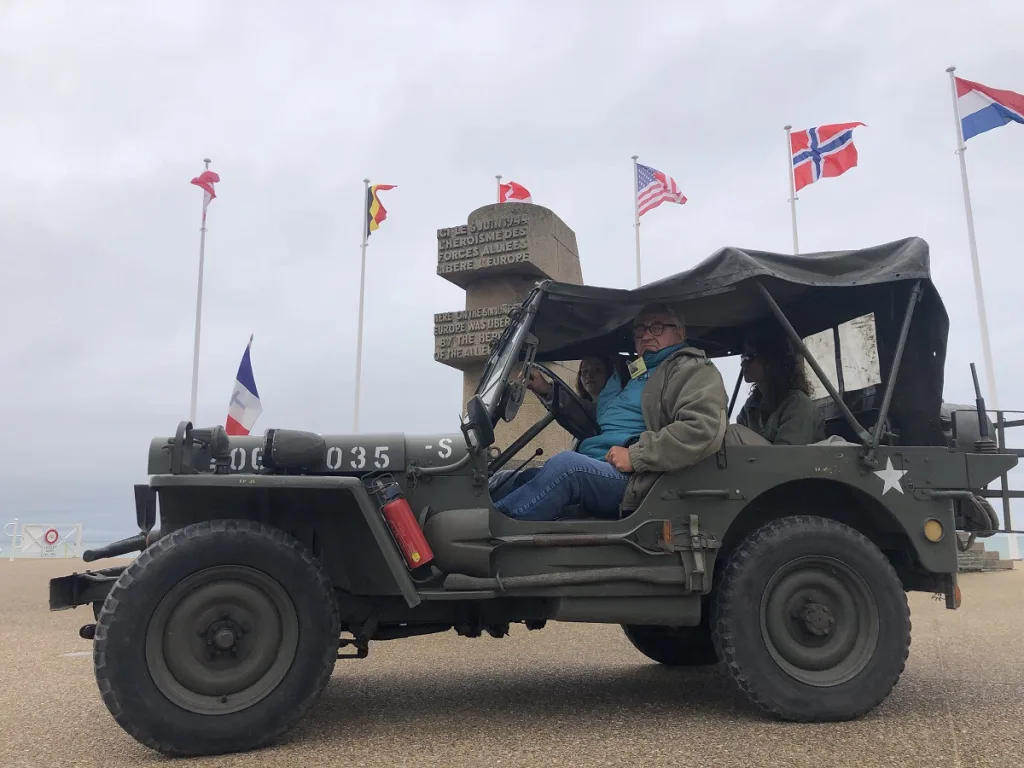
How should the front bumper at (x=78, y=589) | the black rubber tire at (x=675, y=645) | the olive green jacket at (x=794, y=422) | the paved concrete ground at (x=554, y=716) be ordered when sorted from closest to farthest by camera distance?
the paved concrete ground at (x=554, y=716) → the front bumper at (x=78, y=589) → the olive green jacket at (x=794, y=422) → the black rubber tire at (x=675, y=645)

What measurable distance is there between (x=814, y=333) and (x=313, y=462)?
333cm

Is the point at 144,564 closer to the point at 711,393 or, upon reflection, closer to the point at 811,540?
the point at 711,393

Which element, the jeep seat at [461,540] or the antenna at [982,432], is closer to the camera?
the jeep seat at [461,540]

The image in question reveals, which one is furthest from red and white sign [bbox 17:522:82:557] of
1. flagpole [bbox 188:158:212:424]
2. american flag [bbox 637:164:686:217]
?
american flag [bbox 637:164:686:217]

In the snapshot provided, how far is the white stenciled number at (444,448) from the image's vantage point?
12.5 ft

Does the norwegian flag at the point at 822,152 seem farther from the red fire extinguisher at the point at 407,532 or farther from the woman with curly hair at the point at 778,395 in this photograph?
the red fire extinguisher at the point at 407,532

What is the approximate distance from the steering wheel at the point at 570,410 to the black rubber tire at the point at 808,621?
1421 millimetres

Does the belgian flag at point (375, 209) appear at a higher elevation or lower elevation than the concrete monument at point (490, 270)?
higher

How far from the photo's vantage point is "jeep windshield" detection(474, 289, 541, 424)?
3899 mm

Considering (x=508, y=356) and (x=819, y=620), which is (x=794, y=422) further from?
(x=508, y=356)

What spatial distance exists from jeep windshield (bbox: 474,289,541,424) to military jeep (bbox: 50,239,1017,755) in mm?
15

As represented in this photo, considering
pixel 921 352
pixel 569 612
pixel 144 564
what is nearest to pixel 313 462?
pixel 144 564

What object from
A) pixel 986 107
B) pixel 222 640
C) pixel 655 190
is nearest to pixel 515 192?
pixel 655 190

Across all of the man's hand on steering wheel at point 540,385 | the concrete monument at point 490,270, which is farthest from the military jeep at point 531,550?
the concrete monument at point 490,270
